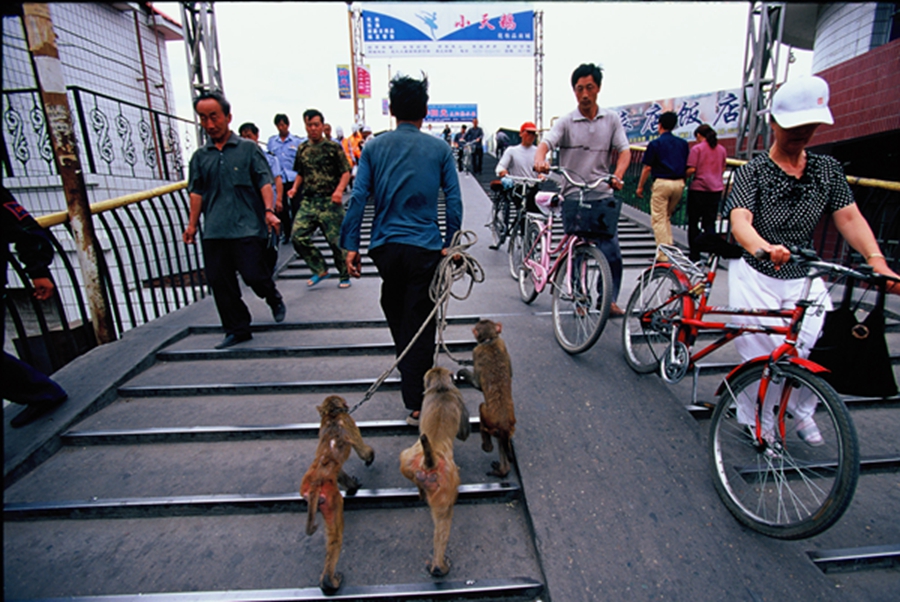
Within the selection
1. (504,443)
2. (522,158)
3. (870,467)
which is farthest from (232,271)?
(870,467)

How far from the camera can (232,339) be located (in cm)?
421

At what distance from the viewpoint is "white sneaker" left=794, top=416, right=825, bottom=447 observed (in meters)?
2.43

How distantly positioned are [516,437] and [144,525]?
2.19 m

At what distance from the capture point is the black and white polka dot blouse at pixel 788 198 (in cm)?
253

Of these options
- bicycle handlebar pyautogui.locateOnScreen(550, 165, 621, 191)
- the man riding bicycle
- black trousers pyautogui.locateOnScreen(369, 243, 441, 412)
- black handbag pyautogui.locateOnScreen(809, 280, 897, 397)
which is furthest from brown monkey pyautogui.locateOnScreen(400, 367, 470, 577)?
the man riding bicycle

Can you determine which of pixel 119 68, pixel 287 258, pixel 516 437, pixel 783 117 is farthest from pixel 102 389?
pixel 119 68

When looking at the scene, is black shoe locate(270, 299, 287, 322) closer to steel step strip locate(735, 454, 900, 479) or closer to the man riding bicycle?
the man riding bicycle

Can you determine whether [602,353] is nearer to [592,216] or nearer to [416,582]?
[592,216]

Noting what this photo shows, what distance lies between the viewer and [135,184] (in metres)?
7.95

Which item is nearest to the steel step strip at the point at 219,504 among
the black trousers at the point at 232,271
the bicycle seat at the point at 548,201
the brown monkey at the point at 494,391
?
the brown monkey at the point at 494,391

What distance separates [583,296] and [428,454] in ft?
7.21

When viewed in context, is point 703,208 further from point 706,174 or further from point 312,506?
point 312,506

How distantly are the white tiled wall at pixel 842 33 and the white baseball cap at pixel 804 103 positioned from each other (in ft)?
28.5

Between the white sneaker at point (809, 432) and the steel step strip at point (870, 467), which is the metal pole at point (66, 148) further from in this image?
the white sneaker at point (809, 432)
